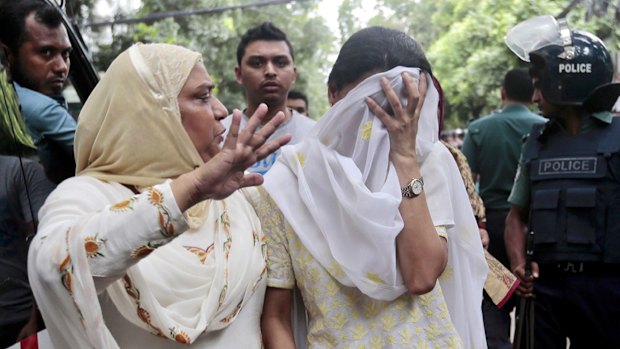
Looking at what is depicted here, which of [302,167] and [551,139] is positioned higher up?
[302,167]

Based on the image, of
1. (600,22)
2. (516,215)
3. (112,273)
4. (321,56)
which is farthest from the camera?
(321,56)

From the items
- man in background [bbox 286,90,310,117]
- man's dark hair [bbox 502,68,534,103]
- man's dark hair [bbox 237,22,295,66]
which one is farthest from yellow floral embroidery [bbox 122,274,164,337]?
man in background [bbox 286,90,310,117]

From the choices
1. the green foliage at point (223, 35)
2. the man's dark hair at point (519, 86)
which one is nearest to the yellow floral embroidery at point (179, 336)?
the man's dark hair at point (519, 86)

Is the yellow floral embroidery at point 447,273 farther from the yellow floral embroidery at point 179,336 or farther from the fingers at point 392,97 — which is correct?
the yellow floral embroidery at point 179,336

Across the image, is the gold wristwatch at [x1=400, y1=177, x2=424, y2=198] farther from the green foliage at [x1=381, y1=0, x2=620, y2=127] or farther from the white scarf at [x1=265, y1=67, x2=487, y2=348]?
the green foliage at [x1=381, y1=0, x2=620, y2=127]

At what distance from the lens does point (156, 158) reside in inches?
80.7

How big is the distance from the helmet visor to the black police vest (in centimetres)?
44

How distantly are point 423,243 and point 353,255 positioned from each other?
19 centimetres

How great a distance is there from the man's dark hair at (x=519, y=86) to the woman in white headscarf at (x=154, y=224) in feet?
13.4

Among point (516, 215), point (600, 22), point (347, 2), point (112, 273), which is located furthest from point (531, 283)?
point (347, 2)

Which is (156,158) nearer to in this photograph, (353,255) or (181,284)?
(181,284)

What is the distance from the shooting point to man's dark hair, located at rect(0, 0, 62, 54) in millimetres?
2252

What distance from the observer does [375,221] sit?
2.06 m

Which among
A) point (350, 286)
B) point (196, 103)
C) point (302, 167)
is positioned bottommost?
point (350, 286)
